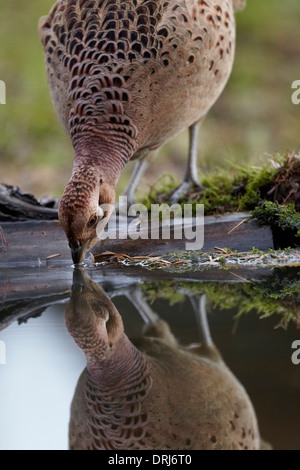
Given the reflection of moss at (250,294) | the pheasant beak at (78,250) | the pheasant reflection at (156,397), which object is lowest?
the pheasant reflection at (156,397)

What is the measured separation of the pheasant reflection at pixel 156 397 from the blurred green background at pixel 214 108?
705 cm

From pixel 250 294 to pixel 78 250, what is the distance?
5.17 feet

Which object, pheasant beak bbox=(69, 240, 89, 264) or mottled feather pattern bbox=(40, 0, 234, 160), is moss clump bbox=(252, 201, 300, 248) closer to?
mottled feather pattern bbox=(40, 0, 234, 160)

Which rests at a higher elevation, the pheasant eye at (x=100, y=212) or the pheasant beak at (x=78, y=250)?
the pheasant eye at (x=100, y=212)

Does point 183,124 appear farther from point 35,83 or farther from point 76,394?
point 35,83

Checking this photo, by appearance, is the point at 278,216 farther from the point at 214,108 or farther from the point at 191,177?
the point at 214,108

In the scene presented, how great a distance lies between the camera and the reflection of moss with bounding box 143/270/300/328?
4.49 metres

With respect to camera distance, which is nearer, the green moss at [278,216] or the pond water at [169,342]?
the pond water at [169,342]

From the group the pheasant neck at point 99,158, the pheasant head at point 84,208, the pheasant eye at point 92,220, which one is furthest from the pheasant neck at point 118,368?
the pheasant neck at point 99,158

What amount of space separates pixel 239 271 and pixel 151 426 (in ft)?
8.78

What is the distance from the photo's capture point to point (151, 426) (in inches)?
122

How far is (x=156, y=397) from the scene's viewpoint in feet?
11.0

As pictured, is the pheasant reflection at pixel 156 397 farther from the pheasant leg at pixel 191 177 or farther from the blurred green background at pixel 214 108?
the blurred green background at pixel 214 108

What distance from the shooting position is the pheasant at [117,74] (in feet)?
19.8
